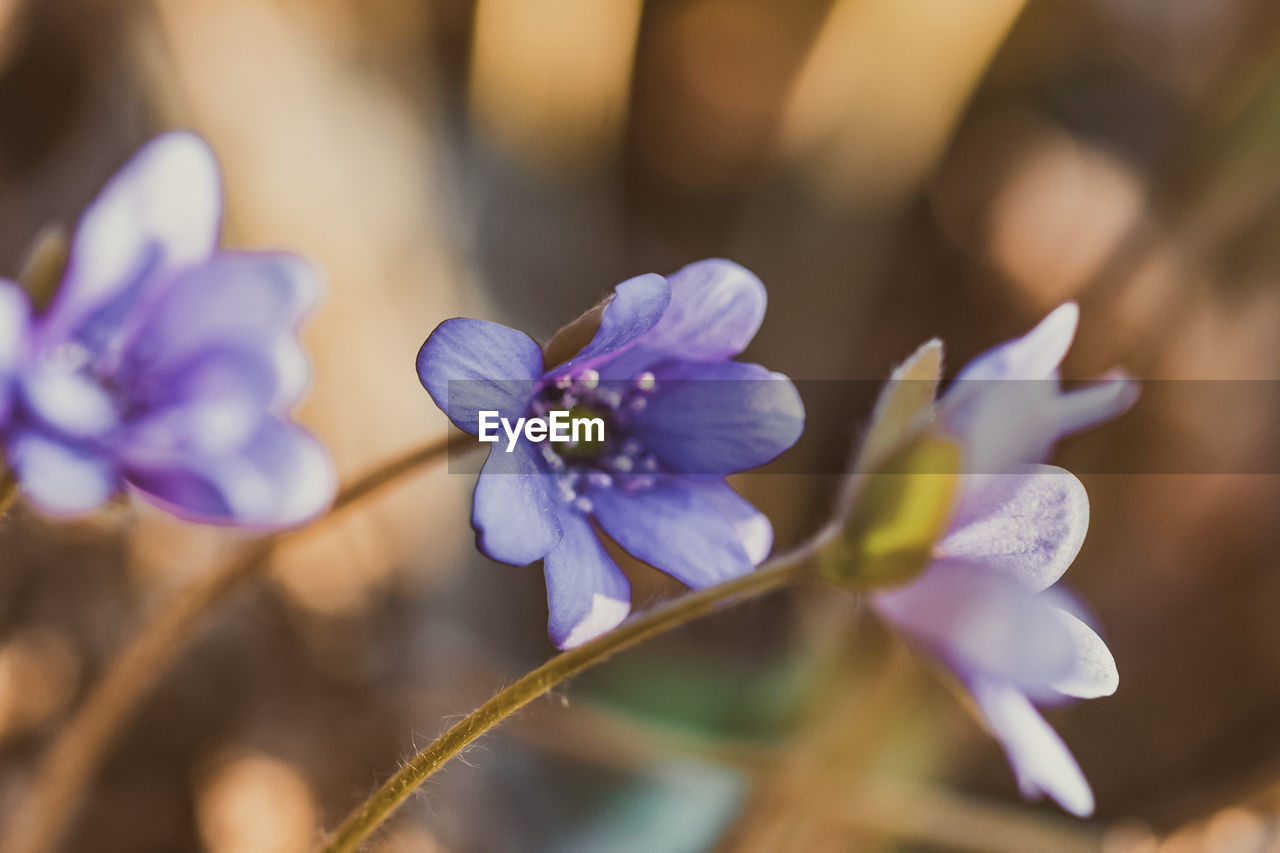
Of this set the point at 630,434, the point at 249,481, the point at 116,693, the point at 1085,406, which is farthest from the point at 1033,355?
the point at 116,693

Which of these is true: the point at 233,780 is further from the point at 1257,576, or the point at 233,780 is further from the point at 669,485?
the point at 1257,576

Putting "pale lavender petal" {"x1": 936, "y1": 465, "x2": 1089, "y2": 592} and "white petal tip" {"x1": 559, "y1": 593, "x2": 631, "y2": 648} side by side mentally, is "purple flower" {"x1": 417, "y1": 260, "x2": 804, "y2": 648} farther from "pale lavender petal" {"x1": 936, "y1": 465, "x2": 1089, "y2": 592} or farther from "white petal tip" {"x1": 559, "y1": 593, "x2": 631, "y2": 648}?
"pale lavender petal" {"x1": 936, "y1": 465, "x2": 1089, "y2": 592}

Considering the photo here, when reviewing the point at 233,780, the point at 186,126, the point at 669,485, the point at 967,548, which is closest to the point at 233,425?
the point at 669,485

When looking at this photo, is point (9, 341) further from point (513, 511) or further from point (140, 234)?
point (513, 511)

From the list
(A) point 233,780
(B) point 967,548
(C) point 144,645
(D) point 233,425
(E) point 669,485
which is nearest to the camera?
(D) point 233,425

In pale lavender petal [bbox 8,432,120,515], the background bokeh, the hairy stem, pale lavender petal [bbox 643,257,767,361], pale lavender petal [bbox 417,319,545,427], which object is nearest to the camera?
pale lavender petal [bbox 8,432,120,515]
